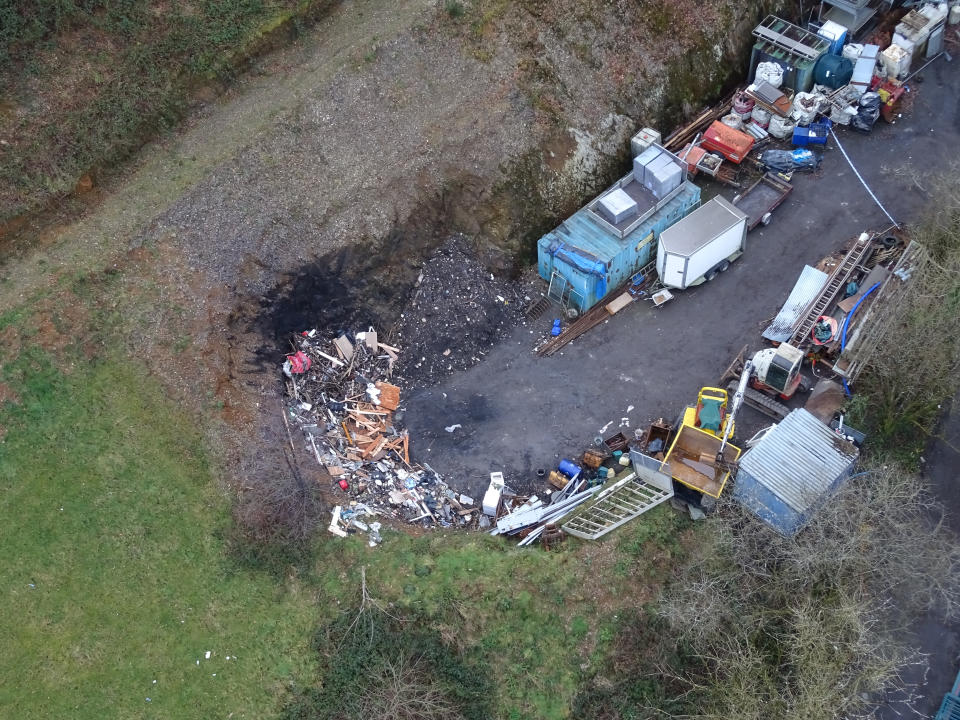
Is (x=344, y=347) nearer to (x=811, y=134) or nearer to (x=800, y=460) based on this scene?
(x=800, y=460)

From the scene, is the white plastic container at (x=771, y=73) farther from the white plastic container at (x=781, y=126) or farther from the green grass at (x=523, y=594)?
the green grass at (x=523, y=594)

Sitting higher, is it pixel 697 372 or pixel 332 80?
pixel 332 80

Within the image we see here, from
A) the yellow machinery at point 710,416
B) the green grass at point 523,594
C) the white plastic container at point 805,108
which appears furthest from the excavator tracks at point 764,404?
the white plastic container at point 805,108

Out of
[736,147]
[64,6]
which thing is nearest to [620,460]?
[736,147]

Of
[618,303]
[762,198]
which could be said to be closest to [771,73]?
[762,198]

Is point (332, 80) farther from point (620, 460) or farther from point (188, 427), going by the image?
point (620, 460)
